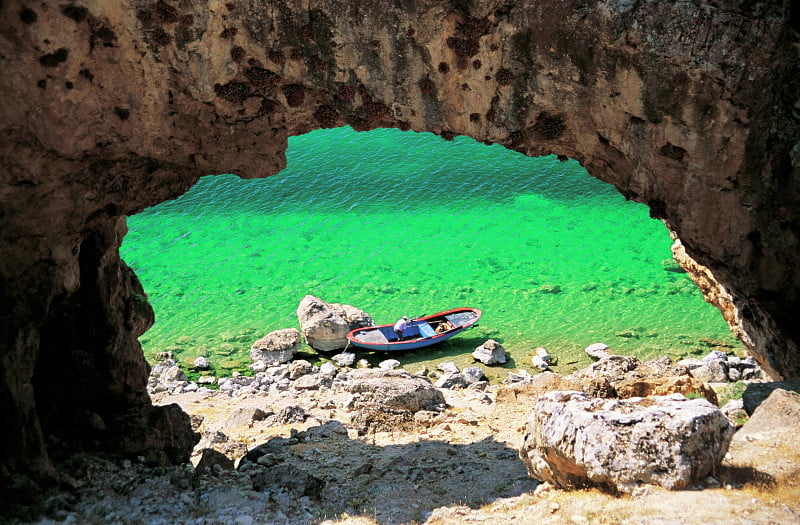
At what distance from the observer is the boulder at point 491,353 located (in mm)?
27750

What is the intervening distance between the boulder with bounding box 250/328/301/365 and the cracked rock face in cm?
1373

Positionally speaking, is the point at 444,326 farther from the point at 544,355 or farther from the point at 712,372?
the point at 712,372

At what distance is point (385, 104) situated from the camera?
545 inches

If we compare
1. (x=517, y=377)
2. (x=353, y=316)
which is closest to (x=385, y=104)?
(x=517, y=377)

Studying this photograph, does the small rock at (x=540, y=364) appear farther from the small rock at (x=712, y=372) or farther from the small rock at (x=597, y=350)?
the small rock at (x=712, y=372)

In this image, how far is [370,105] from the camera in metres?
13.9

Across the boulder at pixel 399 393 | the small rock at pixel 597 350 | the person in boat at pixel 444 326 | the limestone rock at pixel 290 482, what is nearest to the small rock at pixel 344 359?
the person in boat at pixel 444 326

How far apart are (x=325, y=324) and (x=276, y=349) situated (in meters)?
2.24

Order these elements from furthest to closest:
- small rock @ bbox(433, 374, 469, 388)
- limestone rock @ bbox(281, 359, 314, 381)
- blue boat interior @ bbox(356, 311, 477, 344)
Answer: blue boat interior @ bbox(356, 311, 477, 344) → limestone rock @ bbox(281, 359, 314, 381) → small rock @ bbox(433, 374, 469, 388)

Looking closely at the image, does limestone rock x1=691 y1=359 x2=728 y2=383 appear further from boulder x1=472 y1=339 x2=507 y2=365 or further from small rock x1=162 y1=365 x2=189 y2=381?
small rock x1=162 y1=365 x2=189 y2=381

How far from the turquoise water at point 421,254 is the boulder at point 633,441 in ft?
49.6

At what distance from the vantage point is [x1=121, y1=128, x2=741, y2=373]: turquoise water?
30.4m

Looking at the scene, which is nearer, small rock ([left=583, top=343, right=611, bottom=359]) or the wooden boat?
small rock ([left=583, top=343, right=611, bottom=359])

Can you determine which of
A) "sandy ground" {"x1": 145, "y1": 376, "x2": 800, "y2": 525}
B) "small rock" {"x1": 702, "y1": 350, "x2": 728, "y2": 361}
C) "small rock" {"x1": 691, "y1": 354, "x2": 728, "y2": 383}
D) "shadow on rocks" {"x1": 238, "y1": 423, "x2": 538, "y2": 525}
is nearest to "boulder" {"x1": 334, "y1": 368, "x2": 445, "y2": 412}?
"sandy ground" {"x1": 145, "y1": 376, "x2": 800, "y2": 525}
